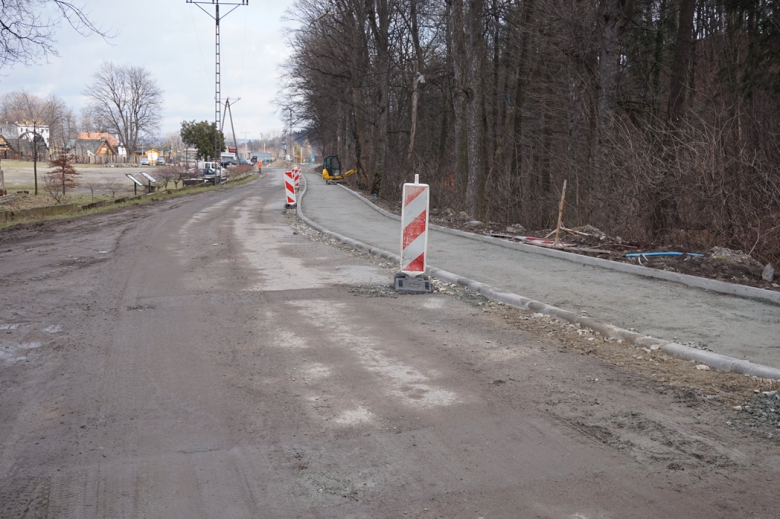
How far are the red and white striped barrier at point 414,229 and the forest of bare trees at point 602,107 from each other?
5.16 metres

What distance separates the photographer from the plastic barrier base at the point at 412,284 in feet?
30.3

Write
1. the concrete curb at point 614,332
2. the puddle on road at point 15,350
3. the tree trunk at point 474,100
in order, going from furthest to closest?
the tree trunk at point 474,100 < the puddle on road at point 15,350 < the concrete curb at point 614,332

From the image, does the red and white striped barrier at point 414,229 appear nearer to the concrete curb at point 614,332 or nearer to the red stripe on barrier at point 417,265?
the red stripe on barrier at point 417,265

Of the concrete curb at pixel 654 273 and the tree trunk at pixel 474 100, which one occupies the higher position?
the tree trunk at pixel 474 100

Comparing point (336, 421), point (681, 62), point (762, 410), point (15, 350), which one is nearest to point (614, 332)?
point (762, 410)

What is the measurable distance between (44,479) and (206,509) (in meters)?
1.07

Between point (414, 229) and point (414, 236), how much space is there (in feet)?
0.34

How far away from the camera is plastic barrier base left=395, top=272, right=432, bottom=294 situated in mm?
9242

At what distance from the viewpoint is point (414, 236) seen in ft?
30.8

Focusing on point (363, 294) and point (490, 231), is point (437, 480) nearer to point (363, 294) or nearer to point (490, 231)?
point (363, 294)

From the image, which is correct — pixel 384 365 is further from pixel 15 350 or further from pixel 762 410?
pixel 15 350

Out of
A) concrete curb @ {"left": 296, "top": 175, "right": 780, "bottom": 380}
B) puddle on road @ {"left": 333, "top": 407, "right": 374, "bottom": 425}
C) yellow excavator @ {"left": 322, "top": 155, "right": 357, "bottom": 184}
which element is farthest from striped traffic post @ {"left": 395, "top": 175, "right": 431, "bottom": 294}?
yellow excavator @ {"left": 322, "top": 155, "right": 357, "bottom": 184}

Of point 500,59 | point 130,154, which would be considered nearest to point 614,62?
point 500,59

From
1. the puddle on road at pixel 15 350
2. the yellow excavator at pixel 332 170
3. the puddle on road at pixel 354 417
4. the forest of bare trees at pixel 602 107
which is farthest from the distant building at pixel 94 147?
the puddle on road at pixel 354 417
